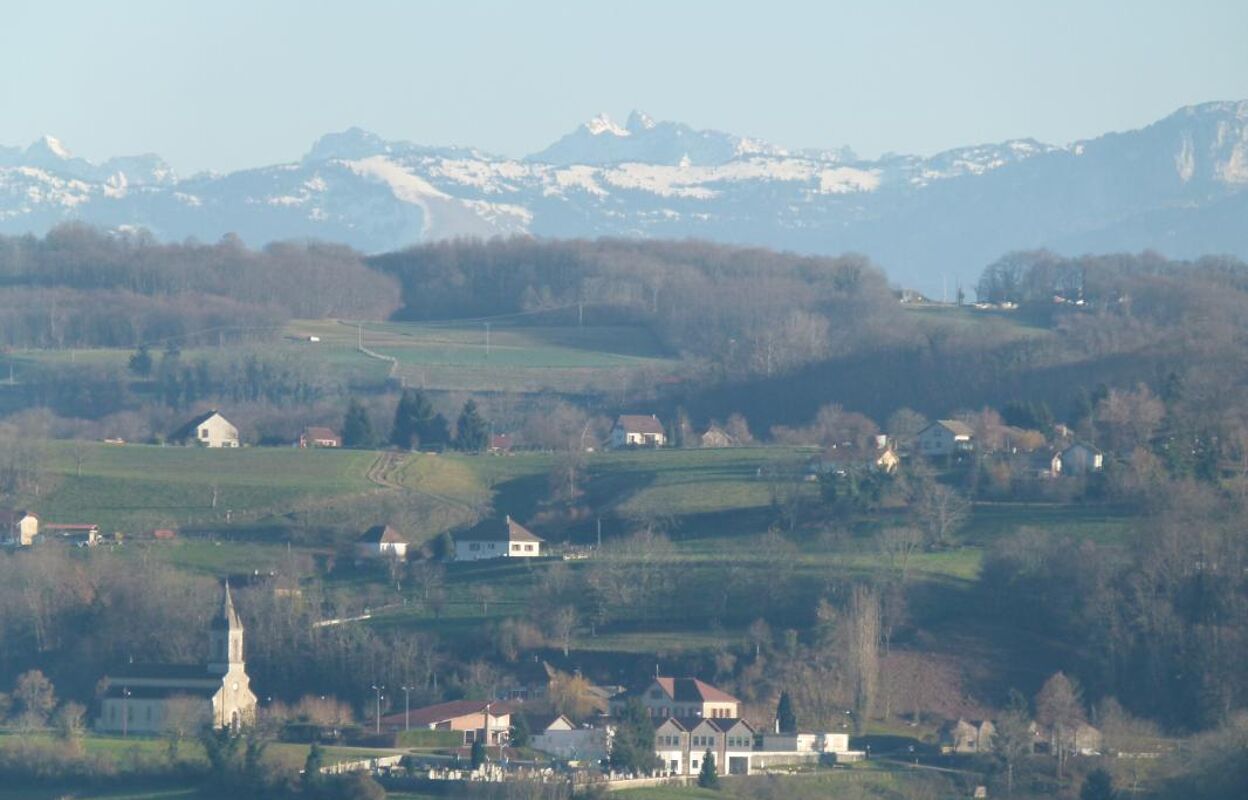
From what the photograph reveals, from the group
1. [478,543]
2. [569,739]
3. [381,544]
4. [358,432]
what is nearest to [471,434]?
[358,432]

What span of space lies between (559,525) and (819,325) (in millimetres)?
35902

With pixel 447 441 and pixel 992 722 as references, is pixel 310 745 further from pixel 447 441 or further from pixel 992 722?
pixel 447 441

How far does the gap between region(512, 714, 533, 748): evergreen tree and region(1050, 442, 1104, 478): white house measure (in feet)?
78.1

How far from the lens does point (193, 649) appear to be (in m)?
68.8

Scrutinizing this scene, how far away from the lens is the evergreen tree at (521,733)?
59.3 metres

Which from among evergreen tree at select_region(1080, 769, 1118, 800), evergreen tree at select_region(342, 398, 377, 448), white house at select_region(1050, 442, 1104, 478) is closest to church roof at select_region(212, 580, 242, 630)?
evergreen tree at select_region(1080, 769, 1118, 800)

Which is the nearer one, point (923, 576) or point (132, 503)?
point (923, 576)

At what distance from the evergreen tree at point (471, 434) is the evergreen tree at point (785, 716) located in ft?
99.6

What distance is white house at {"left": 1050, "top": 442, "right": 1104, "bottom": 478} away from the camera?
80.0 m

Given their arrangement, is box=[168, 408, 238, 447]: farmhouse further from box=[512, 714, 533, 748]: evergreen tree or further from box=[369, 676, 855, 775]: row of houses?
box=[512, 714, 533, 748]: evergreen tree

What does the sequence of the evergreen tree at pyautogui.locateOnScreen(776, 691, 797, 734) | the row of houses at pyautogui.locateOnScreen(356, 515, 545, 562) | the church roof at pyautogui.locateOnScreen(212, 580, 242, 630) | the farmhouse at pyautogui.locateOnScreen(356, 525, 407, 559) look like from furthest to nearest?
the row of houses at pyautogui.locateOnScreen(356, 515, 545, 562) → the farmhouse at pyautogui.locateOnScreen(356, 525, 407, 559) → the church roof at pyautogui.locateOnScreen(212, 580, 242, 630) → the evergreen tree at pyautogui.locateOnScreen(776, 691, 797, 734)

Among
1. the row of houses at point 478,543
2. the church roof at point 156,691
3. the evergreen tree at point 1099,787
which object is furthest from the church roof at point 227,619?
the evergreen tree at point 1099,787

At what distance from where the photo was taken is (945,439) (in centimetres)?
8606

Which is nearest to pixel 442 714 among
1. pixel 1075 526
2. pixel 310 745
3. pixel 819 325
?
pixel 310 745
